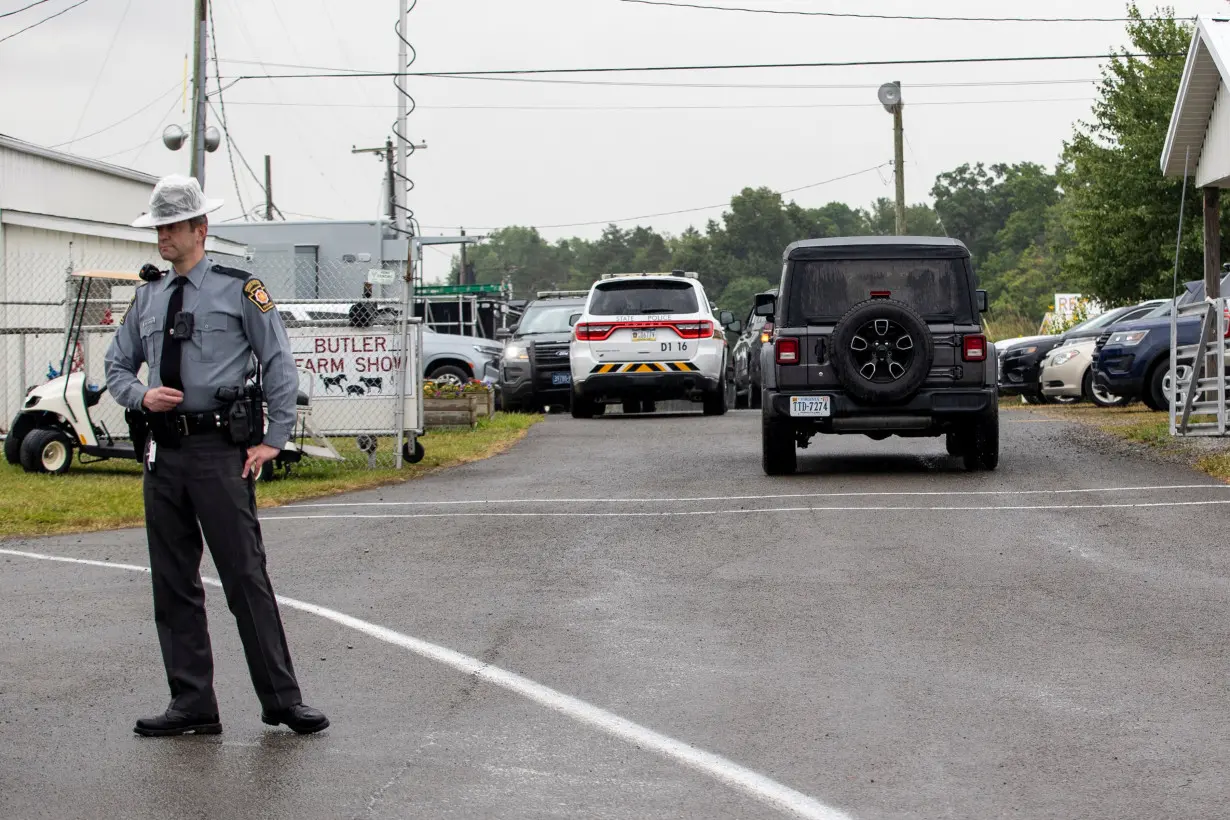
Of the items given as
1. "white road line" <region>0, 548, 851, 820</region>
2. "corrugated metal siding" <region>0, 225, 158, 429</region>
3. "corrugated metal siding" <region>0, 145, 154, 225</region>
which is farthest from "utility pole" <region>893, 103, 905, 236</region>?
"white road line" <region>0, 548, 851, 820</region>

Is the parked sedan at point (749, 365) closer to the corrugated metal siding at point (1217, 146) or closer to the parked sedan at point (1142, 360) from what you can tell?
the parked sedan at point (1142, 360)

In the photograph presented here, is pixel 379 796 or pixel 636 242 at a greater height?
pixel 636 242

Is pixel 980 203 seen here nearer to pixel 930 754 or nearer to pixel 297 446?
pixel 297 446

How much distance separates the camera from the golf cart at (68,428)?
15781mm

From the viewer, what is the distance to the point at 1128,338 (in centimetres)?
2203

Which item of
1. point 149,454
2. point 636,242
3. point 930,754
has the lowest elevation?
point 930,754

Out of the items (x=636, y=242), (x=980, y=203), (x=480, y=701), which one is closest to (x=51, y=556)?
(x=480, y=701)

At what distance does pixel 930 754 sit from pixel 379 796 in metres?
1.76

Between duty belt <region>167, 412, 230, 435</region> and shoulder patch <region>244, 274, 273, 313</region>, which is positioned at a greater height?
shoulder patch <region>244, 274, 273, 313</region>

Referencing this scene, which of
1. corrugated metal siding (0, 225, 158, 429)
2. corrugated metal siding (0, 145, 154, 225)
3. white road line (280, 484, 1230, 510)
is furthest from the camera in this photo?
corrugated metal siding (0, 145, 154, 225)

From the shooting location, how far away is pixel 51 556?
429 inches

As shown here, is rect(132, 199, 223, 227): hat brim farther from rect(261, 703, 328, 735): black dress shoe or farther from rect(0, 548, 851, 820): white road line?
rect(0, 548, 851, 820): white road line

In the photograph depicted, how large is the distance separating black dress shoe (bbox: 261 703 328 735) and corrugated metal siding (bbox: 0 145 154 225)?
17.5 metres

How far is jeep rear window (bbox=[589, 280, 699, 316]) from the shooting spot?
23000 mm
